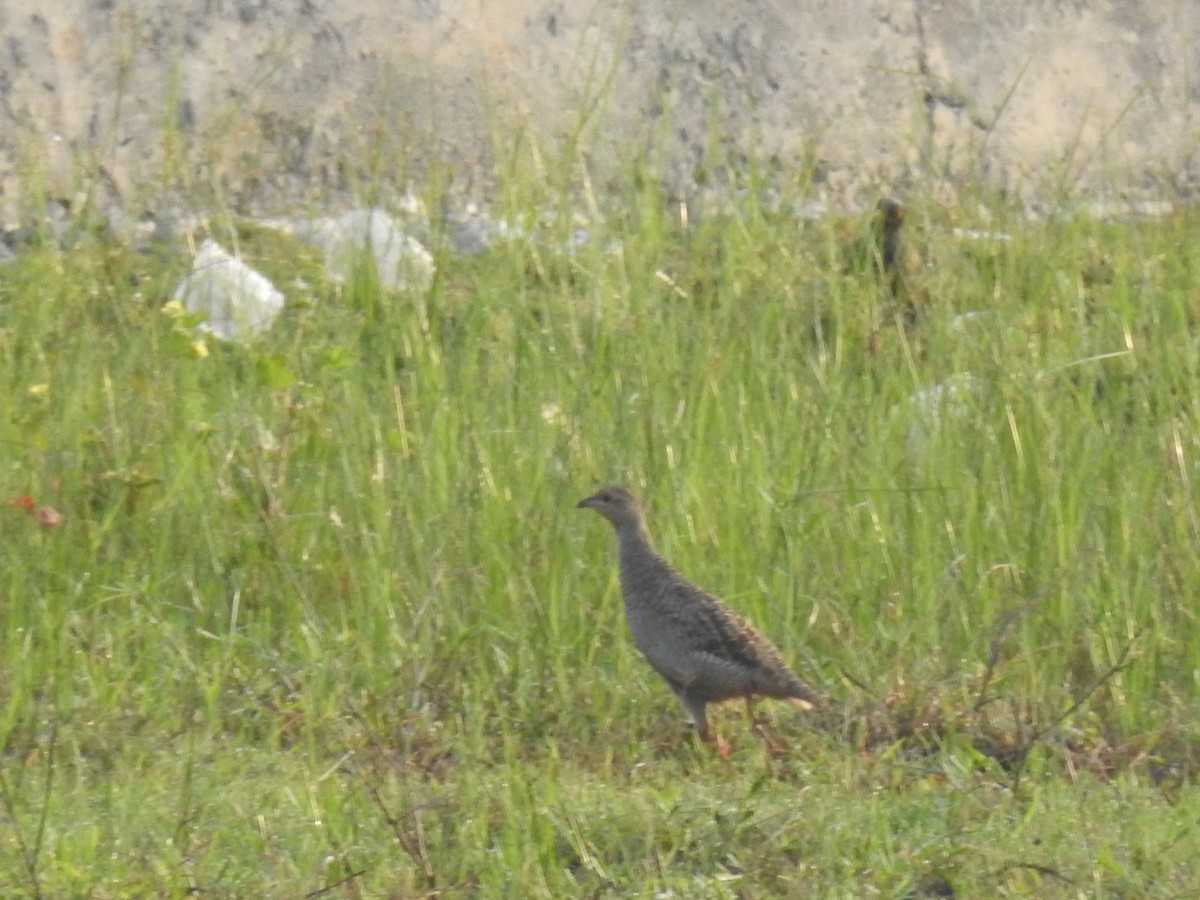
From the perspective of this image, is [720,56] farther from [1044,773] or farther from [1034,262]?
[1044,773]

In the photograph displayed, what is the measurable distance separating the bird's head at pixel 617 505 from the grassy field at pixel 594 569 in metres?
0.19

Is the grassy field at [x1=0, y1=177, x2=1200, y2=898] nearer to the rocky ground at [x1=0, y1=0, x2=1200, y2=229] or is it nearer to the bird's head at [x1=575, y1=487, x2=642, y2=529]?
Result: the bird's head at [x1=575, y1=487, x2=642, y2=529]

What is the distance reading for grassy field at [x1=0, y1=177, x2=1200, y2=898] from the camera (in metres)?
3.90

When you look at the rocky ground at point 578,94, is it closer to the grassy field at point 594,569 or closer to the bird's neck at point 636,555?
the grassy field at point 594,569

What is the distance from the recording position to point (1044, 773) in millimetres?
4520

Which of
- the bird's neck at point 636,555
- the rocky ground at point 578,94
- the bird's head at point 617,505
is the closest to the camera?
the bird's neck at point 636,555

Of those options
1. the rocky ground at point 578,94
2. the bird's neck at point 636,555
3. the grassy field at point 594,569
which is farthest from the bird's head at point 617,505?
the rocky ground at point 578,94

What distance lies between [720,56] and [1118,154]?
1445mm

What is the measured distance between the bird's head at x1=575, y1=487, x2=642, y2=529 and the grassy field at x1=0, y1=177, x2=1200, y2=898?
187 millimetres

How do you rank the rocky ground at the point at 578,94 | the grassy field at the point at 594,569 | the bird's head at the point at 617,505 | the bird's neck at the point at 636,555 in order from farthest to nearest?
the rocky ground at the point at 578,94 < the bird's head at the point at 617,505 < the bird's neck at the point at 636,555 < the grassy field at the point at 594,569

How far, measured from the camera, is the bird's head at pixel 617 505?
5168mm

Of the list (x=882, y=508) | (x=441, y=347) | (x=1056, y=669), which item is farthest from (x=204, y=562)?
(x=1056, y=669)

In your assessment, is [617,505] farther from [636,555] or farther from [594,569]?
[594,569]

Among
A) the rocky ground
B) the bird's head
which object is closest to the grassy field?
the bird's head
